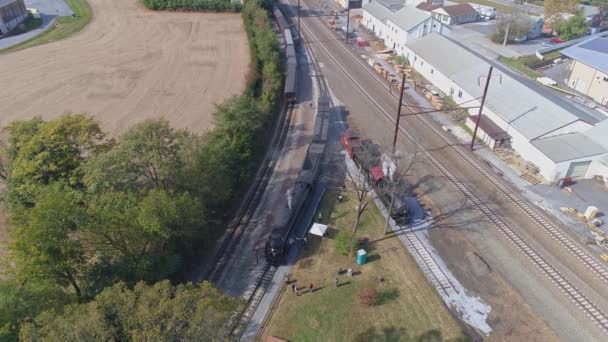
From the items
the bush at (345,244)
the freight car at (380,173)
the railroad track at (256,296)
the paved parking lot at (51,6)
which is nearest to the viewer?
the railroad track at (256,296)

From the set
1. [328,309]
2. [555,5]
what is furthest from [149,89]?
[555,5]

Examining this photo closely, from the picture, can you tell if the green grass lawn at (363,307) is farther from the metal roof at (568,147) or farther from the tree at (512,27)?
the tree at (512,27)

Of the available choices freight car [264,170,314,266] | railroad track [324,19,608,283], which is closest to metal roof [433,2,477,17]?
railroad track [324,19,608,283]

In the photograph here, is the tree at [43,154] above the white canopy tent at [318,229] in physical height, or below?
above

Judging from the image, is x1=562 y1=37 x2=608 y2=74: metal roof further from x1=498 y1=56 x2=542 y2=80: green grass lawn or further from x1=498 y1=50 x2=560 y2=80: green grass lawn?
x1=498 y1=50 x2=560 y2=80: green grass lawn

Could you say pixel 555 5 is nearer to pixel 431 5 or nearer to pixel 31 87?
pixel 431 5

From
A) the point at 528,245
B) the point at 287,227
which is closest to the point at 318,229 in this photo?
the point at 287,227

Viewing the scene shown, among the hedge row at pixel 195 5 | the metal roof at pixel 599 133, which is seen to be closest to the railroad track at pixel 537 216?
the metal roof at pixel 599 133

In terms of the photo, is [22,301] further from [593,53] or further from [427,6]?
[427,6]

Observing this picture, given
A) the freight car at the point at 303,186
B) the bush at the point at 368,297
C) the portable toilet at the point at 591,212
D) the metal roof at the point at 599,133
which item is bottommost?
the bush at the point at 368,297
